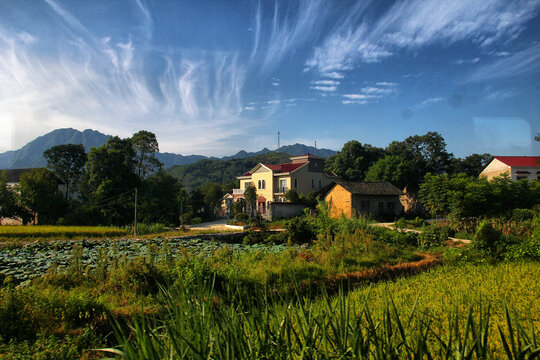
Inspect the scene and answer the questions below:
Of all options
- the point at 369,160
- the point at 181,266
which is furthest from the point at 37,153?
the point at 181,266

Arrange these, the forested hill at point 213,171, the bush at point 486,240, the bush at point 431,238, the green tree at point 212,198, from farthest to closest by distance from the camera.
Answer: the forested hill at point 213,171 < the green tree at point 212,198 < the bush at point 431,238 < the bush at point 486,240

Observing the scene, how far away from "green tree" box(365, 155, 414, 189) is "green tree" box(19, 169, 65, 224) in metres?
34.2

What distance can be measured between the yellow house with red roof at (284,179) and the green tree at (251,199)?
734 millimetres

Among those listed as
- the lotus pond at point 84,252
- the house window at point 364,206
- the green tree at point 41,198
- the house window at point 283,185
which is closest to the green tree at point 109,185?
the green tree at point 41,198

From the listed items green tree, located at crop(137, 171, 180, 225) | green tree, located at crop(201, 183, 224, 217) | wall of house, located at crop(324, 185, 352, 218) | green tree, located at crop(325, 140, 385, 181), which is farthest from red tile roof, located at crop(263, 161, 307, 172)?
green tree, located at crop(137, 171, 180, 225)

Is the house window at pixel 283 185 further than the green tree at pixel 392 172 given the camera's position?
No

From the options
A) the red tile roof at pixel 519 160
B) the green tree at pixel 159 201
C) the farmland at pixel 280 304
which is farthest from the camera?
the red tile roof at pixel 519 160

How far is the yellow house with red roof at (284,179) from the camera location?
116 ft

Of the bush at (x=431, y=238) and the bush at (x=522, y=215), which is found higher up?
the bush at (x=522, y=215)

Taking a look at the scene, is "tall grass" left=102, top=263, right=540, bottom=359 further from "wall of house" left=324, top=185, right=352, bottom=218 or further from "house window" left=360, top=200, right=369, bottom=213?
"house window" left=360, top=200, right=369, bottom=213

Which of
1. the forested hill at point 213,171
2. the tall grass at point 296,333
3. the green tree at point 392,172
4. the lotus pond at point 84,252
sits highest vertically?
the forested hill at point 213,171

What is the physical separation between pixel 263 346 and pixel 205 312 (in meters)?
0.45

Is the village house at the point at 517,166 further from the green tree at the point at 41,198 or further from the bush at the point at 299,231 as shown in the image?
the green tree at the point at 41,198

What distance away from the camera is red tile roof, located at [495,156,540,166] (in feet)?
116
